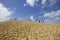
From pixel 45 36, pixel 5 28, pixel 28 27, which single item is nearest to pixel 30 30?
pixel 28 27

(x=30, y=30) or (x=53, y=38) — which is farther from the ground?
(x=30, y=30)

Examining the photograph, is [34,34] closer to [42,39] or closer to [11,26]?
[42,39]

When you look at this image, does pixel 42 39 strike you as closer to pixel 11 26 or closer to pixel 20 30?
pixel 20 30

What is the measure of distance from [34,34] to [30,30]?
4.91 ft

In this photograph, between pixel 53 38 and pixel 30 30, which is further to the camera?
pixel 30 30

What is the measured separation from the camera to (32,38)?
76.0 ft

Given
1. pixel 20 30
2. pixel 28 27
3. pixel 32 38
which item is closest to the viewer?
pixel 32 38

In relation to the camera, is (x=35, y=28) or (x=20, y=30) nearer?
(x=20, y=30)

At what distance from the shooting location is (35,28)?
2705 cm

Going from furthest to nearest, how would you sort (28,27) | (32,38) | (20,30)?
(28,27), (20,30), (32,38)

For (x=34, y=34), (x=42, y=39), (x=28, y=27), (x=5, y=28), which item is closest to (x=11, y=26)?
(x=5, y=28)

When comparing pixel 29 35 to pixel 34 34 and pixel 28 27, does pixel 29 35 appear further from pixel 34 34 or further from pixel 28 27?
pixel 28 27

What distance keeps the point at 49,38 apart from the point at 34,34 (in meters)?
2.76

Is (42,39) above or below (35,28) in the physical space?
below
